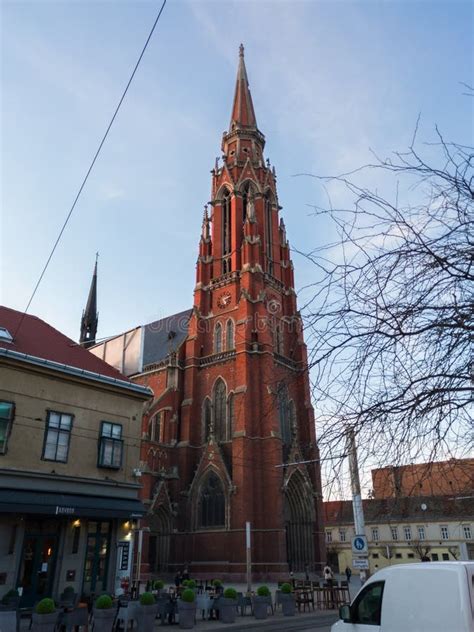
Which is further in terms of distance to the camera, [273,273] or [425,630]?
[273,273]

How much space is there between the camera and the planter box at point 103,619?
10.5 m

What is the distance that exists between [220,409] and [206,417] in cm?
139

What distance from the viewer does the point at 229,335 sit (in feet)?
121

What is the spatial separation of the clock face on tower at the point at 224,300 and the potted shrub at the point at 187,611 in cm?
2680

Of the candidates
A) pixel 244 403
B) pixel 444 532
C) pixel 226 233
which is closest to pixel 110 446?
pixel 244 403

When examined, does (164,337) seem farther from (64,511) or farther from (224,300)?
(64,511)

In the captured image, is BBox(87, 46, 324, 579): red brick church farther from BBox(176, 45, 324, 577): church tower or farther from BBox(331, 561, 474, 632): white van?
BBox(331, 561, 474, 632): white van

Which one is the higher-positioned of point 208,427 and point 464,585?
point 208,427

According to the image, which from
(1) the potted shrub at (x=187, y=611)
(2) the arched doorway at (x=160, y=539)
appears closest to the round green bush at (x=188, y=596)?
(1) the potted shrub at (x=187, y=611)

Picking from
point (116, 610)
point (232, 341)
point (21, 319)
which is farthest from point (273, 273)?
point (116, 610)

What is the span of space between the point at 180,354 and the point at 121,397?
19.9 metres

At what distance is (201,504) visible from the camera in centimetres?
3203

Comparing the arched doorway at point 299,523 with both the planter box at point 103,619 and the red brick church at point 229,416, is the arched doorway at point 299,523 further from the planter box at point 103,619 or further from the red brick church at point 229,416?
the planter box at point 103,619

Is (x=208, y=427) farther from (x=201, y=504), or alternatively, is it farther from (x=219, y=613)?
(x=219, y=613)
